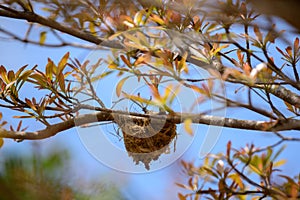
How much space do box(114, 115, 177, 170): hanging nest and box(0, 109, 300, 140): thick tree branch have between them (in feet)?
0.08

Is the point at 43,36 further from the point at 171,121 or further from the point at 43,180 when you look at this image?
the point at 43,180

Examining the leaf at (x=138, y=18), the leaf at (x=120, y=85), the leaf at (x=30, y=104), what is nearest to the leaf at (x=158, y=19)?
the leaf at (x=138, y=18)

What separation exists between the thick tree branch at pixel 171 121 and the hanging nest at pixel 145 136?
0.03 meters

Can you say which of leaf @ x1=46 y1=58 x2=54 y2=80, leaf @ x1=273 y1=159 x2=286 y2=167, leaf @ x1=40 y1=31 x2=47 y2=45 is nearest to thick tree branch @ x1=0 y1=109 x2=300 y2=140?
leaf @ x1=46 y1=58 x2=54 y2=80

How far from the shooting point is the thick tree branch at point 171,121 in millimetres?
1180

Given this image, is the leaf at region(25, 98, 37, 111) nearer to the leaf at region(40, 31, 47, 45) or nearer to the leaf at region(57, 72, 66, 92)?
the leaf at region(57, 72, 66, 92)

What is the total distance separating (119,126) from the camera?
4.83ft

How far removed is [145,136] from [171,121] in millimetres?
144

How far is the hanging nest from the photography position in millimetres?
1425

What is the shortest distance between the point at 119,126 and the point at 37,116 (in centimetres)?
26

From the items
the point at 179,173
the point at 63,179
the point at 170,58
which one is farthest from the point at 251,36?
the point at 63,179

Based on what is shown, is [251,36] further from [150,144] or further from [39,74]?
[39,74]

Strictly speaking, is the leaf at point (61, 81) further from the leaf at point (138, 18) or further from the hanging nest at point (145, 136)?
the leaf at point (138, 18)

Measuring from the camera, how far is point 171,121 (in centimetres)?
132
